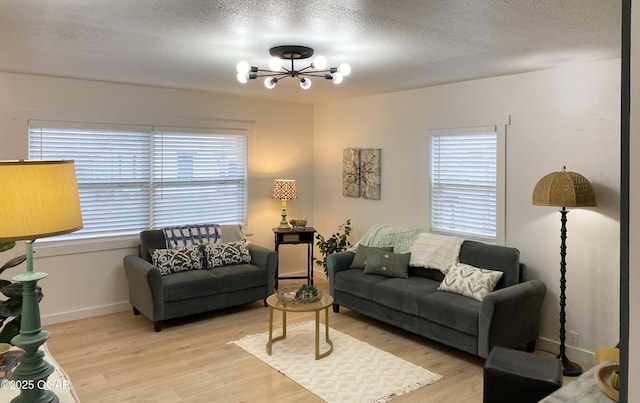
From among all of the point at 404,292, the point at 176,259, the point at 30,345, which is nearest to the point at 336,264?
the point at 404,292

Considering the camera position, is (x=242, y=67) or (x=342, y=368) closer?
(x=242, y=67)

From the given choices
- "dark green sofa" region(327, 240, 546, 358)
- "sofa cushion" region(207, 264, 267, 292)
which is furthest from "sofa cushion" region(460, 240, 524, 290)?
"sofa cushion" region(207, 264, 267, 292)

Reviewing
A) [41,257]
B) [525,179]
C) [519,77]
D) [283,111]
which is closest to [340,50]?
[519,77]

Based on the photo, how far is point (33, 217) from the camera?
1.32m

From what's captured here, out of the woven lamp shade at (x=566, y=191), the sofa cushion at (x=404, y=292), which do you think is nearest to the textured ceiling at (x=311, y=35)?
the woven lamp shade at (x=566, y=191)

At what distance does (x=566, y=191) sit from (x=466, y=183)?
4.20 feet

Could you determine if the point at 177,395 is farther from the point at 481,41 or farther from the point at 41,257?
the point at 481,41

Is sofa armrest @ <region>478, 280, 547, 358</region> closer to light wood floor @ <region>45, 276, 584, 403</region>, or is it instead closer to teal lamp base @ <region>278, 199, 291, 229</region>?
light wood floor @ <region>45, 276, 584, 403</region>

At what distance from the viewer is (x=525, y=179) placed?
4250mm

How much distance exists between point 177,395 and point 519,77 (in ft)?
12.8

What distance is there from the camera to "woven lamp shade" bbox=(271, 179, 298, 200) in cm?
596

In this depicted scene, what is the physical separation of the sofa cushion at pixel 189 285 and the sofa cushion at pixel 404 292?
168cm

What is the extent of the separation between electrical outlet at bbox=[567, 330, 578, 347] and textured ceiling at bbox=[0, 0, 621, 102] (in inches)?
89.7

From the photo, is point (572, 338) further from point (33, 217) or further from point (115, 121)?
point (115, 121)
